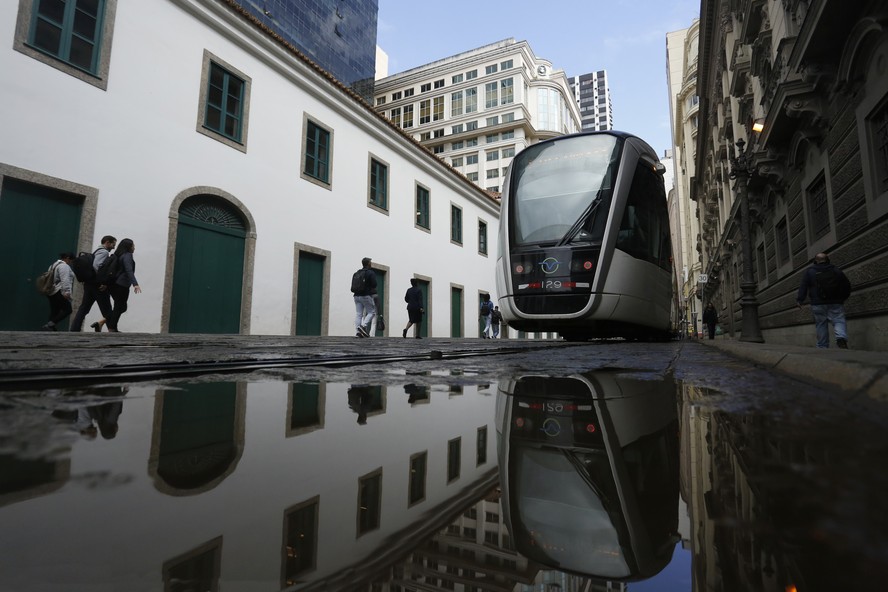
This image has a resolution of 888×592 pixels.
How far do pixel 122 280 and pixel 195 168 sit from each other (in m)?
3.26

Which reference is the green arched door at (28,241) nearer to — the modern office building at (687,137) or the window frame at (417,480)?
the window frame at (417,480)

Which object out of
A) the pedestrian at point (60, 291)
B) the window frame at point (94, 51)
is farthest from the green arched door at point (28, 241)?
the window frame at point (94, 51)

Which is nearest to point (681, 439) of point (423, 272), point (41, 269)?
point (41, 269)

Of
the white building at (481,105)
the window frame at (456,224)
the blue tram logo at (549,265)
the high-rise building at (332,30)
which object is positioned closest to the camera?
the blue tram logo at (549,265)

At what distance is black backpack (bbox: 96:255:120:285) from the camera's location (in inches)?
296

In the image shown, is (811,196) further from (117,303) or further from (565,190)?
(117,303)

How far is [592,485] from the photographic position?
0.64 meters

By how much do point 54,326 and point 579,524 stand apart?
931 cm

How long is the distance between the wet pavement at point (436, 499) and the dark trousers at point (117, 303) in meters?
7.79

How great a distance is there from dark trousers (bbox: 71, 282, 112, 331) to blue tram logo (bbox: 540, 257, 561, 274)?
6.81m

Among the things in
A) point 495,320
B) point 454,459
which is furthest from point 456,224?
point 454,459

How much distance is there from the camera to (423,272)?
17.9 meters

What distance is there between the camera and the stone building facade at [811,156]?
6.15m

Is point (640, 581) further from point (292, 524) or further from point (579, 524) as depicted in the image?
point (292, 524)
